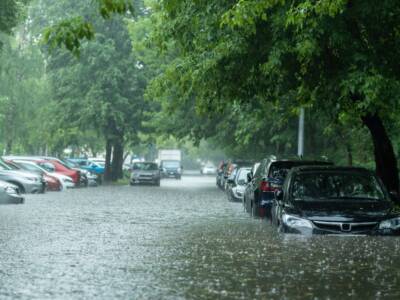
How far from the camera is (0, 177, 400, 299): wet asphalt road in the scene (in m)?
10.0

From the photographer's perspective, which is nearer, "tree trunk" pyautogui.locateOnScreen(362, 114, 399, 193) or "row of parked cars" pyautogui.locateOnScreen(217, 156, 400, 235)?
"row of parked cars" pyautogui.locateOnScreen(217, 156, 400, 235)

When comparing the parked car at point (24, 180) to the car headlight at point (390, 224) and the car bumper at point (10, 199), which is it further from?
the car headlight at point (390, 224)

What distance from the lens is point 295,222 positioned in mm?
15484

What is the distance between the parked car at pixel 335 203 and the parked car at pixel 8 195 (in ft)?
48.4

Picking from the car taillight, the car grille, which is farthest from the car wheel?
the car grille

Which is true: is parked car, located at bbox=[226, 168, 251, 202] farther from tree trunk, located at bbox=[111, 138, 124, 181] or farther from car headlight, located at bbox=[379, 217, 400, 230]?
tree trunk, located at bbox=[111, 138, 124, 181]

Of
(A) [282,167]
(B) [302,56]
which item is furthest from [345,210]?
(A) [282,167]

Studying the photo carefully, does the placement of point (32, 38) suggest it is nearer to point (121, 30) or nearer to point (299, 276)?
point (121, 30)

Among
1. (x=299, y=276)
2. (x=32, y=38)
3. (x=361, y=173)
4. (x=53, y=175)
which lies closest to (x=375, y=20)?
(x=361, y=173)

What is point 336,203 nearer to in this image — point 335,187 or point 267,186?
point 335,187

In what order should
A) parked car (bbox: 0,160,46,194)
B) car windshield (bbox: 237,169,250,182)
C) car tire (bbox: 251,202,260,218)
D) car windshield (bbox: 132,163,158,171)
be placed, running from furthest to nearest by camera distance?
car windshield (bbox: 132,163,158,171) → parked car (bbox: 0,160,46,194) → car windshield (bbox: 237,169,250,182) → car tire (bbox: 251,202,260,218)

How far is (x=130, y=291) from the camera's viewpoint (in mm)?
9953

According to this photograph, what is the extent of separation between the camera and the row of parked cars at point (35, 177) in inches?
1214

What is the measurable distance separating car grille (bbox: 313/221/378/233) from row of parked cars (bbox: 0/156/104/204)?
55.6 feet
